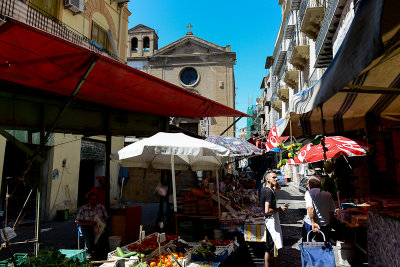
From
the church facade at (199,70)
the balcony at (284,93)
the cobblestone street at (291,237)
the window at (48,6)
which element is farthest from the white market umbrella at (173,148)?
the church facade at (199,70)

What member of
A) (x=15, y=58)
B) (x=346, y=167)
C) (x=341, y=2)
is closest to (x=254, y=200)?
(x=346, y=167)

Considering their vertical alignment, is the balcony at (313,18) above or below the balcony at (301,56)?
above

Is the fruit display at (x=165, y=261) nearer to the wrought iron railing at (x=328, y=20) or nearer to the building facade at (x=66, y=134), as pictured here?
the building facade at (x=66, y=134)

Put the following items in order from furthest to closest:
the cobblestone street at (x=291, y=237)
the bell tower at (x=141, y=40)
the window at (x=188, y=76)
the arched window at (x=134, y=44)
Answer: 1. the arched window at (x=134, y=44)
2. the bell tower at (x=141, y=40)
3. the window at (x=188, y=76)
4. the cobblestone street at (x=291, y=237)

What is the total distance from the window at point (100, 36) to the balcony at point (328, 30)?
37.0 feet

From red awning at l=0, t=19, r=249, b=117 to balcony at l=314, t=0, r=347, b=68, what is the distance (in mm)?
7461

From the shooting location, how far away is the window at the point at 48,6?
11029 millimetres

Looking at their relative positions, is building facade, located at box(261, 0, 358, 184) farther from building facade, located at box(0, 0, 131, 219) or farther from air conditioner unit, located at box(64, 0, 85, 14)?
air conditioner unit, located at box(64, 0, 85, 14)

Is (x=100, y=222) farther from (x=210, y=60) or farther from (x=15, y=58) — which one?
(x=210, y=60)

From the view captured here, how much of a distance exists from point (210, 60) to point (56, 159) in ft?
80.1

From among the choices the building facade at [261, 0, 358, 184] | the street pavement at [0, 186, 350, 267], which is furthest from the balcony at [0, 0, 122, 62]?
the building facade at [261, 0, 358, 184]

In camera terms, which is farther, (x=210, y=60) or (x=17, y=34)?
(x=210, y=60)

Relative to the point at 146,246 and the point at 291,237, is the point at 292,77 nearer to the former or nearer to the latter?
the point at 291,237

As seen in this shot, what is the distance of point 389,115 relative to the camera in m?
5.14
